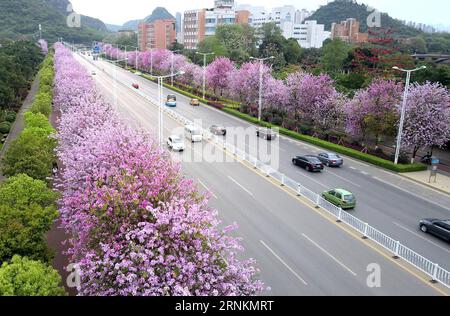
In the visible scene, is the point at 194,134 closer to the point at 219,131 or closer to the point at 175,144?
the point at 219,131

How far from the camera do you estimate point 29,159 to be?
21.7 metres

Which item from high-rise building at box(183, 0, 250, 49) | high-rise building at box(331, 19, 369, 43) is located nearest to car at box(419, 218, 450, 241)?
high-rise building at box(183, 0, 250, 49)

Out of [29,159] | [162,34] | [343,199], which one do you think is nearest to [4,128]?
[29,159]

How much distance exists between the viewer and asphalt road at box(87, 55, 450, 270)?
20.8m

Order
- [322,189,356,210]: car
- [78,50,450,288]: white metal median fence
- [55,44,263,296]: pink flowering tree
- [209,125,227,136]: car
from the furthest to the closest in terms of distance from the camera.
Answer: [209,125,227,136]: car < [322,189,356,210]: car < [78,50,450,288]: white metal median fence < [55,44,263,296]: pink flowering tree

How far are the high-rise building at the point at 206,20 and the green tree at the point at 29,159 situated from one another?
417ft

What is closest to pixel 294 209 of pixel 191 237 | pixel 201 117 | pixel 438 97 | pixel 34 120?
pixel 191 237

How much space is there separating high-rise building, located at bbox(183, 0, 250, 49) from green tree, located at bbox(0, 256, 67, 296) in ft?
460

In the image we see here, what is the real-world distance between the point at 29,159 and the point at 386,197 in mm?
22196

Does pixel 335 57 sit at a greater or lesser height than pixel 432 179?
greater

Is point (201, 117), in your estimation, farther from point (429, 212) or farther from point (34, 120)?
point (429, 212)

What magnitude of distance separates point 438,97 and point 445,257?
1876 centimetres

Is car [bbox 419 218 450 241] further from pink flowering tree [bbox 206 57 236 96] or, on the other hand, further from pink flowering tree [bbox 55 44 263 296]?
pink flowering tree [bbox 206 57 236 96]

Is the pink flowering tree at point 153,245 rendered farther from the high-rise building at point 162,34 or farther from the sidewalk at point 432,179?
the high-rise building at point 162,34
